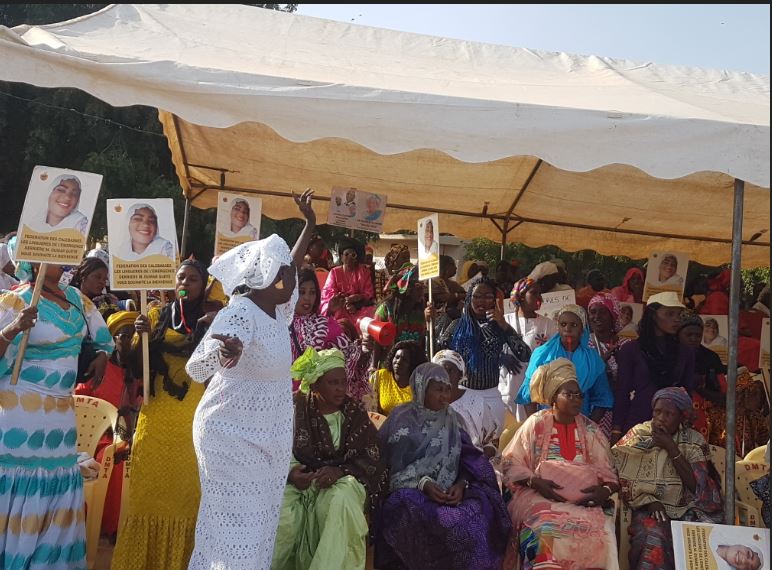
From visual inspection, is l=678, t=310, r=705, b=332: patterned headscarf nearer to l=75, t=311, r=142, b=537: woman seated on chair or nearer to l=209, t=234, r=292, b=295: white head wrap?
l=209, t=234, r=292, b=295: white head wrap

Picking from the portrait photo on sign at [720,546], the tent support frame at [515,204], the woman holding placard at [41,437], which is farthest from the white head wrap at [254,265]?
the tent support frame at [515,204]

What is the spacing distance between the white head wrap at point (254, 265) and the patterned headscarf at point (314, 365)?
87 cm

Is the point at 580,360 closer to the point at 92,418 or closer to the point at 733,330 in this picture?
the point at 733,330

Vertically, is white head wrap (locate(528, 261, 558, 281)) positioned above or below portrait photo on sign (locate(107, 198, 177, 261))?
above

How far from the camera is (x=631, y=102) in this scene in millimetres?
4926

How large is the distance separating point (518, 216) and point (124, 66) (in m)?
5.78

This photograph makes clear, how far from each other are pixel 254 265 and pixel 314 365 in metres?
0.97

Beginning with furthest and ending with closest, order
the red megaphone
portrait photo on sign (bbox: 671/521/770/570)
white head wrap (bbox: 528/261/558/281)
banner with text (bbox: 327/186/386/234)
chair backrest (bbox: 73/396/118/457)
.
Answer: white head wrap (bbox: 528/261/558/281) < banner with text (bbox: 327/186/386/234) < the red megaphone < chair backrest (bbox: 73/396/118/457) < portrait photo on sign (bbox: 671/521/770/570)

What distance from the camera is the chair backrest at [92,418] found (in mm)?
5336

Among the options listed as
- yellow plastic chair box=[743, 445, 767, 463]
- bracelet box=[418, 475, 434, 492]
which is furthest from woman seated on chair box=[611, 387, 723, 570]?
bracelet box=[418, 475, 434, 492]

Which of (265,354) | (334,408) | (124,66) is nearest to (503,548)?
(334,408)

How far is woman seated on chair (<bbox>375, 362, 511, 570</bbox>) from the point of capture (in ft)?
15.2

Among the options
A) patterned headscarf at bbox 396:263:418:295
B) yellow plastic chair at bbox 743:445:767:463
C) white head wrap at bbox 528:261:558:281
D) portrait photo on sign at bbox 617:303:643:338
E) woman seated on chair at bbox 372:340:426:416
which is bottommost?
yellow plastic chair at bbox 743:445:767:463

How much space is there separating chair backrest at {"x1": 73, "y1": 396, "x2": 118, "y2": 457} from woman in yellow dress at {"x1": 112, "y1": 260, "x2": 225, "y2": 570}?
806 mm
